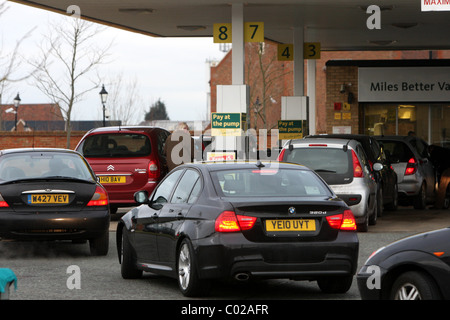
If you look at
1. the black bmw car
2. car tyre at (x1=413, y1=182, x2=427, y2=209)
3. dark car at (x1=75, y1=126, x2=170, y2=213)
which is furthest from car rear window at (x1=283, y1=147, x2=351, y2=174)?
the black bmw car

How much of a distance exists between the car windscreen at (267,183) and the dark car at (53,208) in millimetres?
3675

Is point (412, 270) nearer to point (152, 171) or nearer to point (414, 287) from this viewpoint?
point (414, 287)

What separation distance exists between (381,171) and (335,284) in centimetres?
1002

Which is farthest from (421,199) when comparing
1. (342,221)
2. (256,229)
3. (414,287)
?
(414,287)

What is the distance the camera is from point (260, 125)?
66.9 meters

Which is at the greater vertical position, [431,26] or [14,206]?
[431,26]

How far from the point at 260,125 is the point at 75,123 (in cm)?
5989

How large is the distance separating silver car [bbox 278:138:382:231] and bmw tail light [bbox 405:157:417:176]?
14.3ft

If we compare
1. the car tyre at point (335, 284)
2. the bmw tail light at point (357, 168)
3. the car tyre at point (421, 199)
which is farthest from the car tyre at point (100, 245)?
the car tyre at point (421, 199)

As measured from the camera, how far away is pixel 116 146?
19266 millimetres
